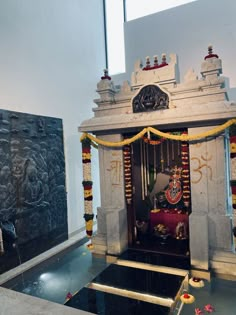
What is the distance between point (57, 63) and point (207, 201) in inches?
165

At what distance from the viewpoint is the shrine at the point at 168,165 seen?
3715 millimetres

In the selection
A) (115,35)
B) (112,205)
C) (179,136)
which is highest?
(115,35)

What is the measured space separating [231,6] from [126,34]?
2817 millimetres

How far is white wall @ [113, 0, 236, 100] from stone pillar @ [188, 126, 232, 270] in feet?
8.81

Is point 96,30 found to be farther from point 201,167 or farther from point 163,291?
point 163,291

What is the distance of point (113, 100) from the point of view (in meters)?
4.65

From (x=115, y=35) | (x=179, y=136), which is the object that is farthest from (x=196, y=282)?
(x=115, y=35)

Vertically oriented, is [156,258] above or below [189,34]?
below

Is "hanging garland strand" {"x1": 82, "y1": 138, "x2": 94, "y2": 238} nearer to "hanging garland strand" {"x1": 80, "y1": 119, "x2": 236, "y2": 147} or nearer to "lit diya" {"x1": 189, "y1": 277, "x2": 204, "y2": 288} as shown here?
"hanging garland strand" {"x1": 80, "y1": 119, "x2": 236, "y2": 147}

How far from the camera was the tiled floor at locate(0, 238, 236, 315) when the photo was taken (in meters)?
2.90

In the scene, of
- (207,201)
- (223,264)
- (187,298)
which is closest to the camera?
(187,298)

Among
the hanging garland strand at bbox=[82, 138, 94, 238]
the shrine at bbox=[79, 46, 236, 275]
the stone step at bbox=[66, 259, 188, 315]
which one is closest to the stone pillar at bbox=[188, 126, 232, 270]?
the shrine at bbox=[79, 46, 236, 275]

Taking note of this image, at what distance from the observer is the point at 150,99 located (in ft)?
13.5

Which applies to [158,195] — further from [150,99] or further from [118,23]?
[118,23]
